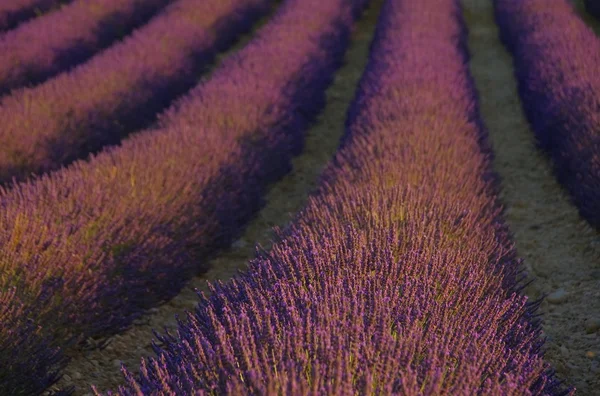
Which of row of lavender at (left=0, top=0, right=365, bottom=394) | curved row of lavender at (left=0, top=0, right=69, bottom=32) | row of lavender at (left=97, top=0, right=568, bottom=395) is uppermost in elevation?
curved row of lavender at (left=0, top=0, right=69, bottom=32)

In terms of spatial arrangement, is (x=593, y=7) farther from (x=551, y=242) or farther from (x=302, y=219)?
(x=302, y=219)

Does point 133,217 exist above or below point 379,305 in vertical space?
below

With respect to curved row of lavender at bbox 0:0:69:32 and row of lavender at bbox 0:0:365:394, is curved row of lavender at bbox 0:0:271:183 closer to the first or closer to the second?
row of lavender at bbox 0:0:365:394

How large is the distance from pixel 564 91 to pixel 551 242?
1436mm

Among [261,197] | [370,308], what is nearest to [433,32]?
[261,197]

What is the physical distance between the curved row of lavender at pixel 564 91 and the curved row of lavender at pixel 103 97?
311 cm

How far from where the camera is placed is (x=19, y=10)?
9.52m

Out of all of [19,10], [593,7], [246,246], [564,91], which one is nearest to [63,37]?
[19,10]

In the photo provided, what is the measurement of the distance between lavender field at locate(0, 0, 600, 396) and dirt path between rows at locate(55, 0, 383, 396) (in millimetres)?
14

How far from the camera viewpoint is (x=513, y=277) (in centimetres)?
240

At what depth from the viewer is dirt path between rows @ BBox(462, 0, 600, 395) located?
2.61 metres

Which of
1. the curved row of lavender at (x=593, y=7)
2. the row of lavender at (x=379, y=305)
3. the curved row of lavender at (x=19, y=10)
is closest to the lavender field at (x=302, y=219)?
the row of lavender at (x=379, y=305)

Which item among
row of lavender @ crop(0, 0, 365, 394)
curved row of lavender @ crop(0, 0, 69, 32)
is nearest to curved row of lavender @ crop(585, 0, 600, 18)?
row of lavender @ crop(0, 0, 365, 394)

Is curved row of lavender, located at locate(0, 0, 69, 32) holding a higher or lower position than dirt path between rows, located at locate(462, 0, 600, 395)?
higher
